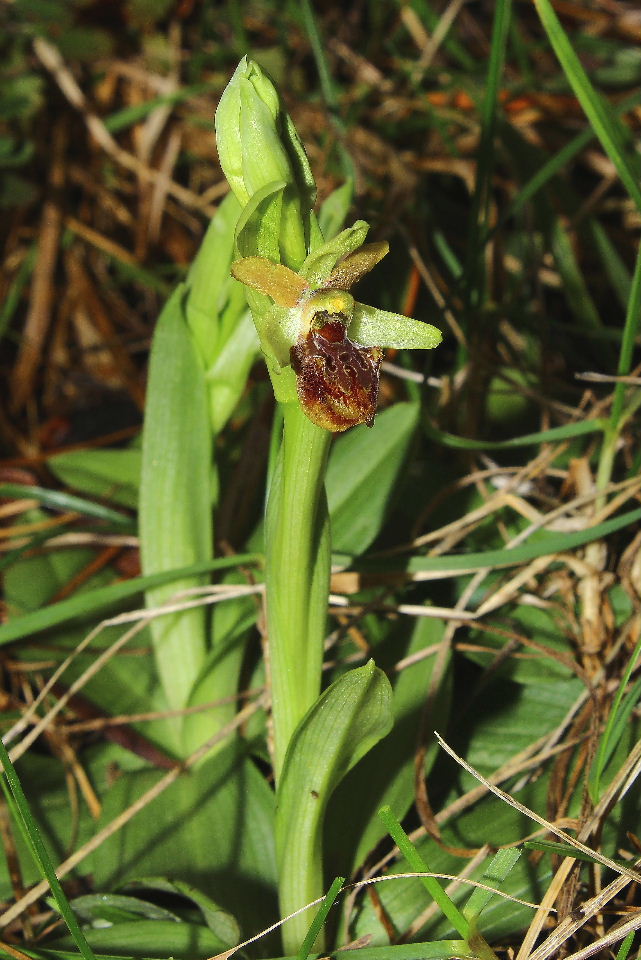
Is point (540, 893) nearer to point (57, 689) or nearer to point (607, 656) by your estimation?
point (607, 656)

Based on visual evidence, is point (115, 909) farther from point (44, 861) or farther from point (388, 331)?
point (388, 331)

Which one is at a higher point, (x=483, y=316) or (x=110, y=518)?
(x=483, y=316)

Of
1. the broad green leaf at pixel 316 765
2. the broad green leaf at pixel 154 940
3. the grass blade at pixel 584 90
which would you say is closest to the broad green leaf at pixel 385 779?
the broad green leaf at pixel 316 765

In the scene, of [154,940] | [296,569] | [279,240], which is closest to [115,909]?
[154,940]

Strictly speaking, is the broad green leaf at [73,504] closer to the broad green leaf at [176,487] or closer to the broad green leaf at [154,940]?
the broad green leaf at [176,487]

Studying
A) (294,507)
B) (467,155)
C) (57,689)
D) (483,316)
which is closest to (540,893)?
(294,507)
